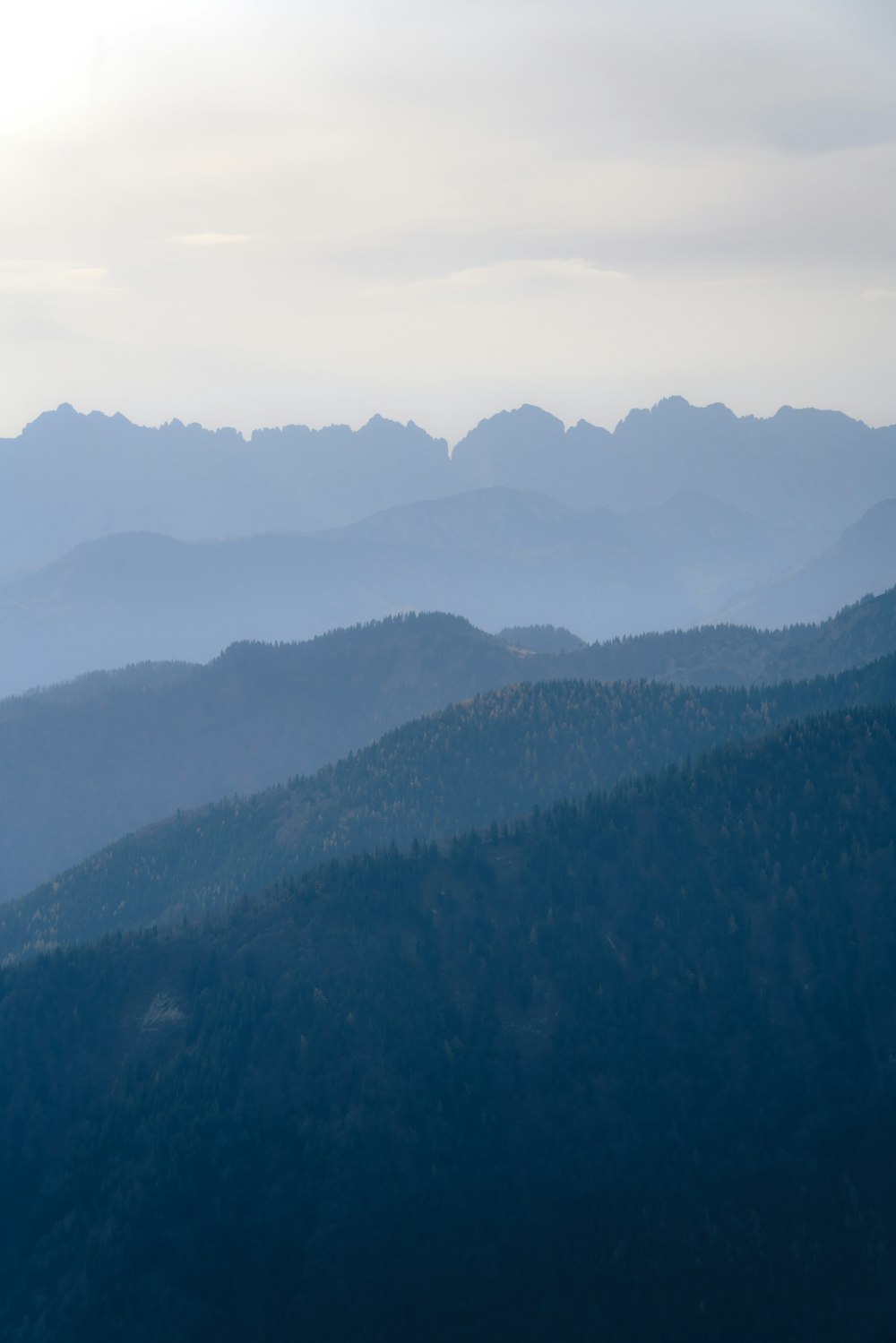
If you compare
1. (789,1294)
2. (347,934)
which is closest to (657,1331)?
(789,1294)

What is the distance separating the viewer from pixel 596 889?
16112 cm

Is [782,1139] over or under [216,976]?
under

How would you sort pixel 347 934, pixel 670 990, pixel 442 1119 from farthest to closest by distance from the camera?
pixel 347 934, pixel 670 990, pixel 442 1119

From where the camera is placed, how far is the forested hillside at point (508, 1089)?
394 ft

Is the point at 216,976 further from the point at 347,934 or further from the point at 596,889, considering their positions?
the point at 596,889

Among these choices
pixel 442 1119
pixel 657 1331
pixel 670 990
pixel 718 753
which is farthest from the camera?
pixel 718 753

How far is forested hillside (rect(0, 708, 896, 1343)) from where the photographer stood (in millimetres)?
120125

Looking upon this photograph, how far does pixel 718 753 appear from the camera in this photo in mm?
177250

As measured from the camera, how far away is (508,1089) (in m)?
141

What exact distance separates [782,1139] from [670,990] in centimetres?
2222

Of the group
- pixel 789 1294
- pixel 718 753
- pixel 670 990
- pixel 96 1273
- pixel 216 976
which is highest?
pixel 718 753

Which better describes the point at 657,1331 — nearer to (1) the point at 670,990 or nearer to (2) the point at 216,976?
(1) the point at 670,990

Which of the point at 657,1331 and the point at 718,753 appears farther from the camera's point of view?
the point at 718,753

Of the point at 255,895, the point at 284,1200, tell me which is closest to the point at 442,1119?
the point at 284,1200
